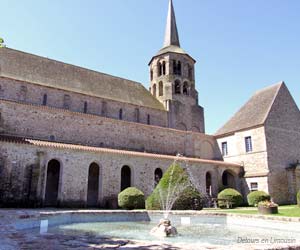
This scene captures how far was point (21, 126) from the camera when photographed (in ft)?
70.8

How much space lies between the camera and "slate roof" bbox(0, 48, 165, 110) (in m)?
24.9

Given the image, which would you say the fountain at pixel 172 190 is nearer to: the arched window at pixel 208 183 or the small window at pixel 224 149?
the arched window at pixel 208 183

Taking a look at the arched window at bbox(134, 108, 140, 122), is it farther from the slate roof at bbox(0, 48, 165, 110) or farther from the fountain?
the fountain

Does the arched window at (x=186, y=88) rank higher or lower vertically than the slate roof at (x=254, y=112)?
higher

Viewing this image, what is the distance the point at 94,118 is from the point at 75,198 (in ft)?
26.0

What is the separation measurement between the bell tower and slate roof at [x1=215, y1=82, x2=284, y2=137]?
428 cm

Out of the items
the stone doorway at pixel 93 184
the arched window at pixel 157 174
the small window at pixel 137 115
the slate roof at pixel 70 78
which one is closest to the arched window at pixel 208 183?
the arched window at pixel 157 174

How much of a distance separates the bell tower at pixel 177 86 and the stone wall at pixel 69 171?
→ 10994mm

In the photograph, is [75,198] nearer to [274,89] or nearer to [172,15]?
[274,89]

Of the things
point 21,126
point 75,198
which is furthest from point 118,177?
point 21,126

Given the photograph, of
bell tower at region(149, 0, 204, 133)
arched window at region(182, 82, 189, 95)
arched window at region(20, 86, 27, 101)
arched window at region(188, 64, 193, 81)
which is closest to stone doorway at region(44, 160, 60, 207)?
arched window at region(20, 86, 27, 101)

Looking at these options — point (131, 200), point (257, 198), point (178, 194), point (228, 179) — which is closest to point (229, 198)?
point (257, 198)

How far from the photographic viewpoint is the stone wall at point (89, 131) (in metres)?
21.6

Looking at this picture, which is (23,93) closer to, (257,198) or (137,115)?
(137,115)
